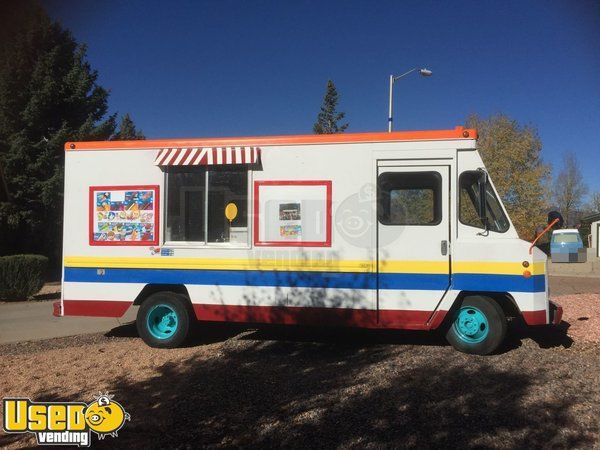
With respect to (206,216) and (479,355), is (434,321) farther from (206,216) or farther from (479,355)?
(206,216)

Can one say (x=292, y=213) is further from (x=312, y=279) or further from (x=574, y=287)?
(x=574, y=287)

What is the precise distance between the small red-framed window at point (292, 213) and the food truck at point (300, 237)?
0.04 feet

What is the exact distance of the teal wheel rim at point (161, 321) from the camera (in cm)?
653

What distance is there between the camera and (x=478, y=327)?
5.91 m

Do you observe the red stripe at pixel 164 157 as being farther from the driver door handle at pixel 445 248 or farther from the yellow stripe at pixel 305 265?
the driver door handle at pixel 445 248

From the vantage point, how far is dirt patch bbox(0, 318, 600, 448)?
147 inches

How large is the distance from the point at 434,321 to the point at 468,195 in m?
1.64

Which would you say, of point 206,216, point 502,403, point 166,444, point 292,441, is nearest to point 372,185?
point 206,216

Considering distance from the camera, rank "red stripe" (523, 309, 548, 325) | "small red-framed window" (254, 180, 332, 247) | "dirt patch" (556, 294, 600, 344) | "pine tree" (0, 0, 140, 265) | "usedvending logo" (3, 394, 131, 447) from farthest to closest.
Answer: "pine tree" (0, 0, 140, 265) < "dirt patch" (556, 294, 600, 344) < "small red-framed window" (254, 180, 332, 247) < "red stripe" (523, 309, 548, 325) < "usedvending logo" (3, 394, 131, 447)

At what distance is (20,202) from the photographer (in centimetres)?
1805

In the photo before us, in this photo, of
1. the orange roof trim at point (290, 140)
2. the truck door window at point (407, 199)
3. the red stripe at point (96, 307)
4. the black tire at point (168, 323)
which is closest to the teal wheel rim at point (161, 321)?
the black tire at point (168, 323)

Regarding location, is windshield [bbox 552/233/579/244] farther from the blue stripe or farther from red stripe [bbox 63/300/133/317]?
red stripe [bbox 63/300/133/317]

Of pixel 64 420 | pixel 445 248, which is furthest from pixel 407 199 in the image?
pixel 64 420

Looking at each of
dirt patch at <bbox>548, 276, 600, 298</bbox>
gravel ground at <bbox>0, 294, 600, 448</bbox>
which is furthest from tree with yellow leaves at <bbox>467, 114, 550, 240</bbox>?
gravel ground at <bbox>0, 294, 600, 448</bbox>
